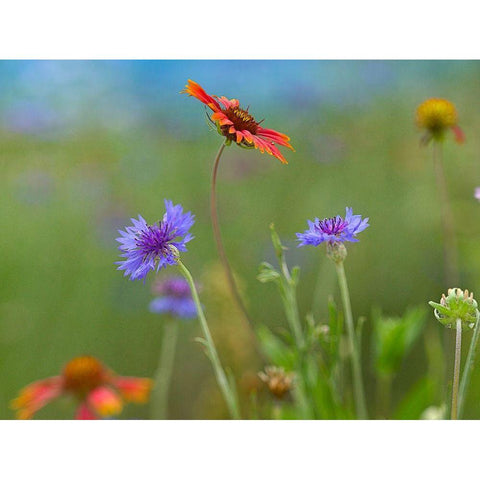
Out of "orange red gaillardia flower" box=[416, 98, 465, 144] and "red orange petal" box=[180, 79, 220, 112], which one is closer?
"red orange petal" box=[180, 79, 220, 112]

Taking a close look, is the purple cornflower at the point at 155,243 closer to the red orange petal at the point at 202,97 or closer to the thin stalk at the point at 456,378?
the red orange petal at the point at 202,97

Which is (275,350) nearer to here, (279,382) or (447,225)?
(279,382)
